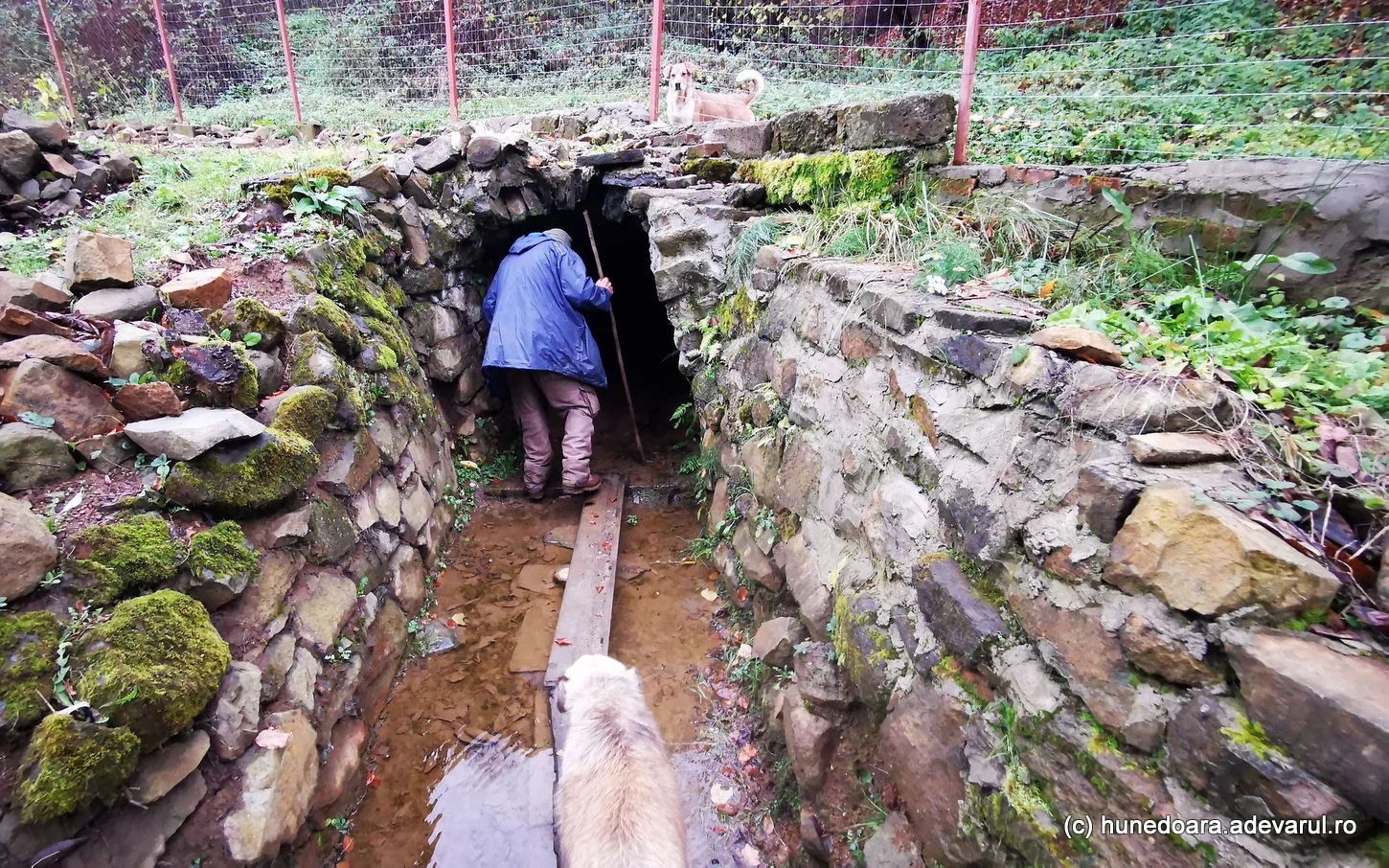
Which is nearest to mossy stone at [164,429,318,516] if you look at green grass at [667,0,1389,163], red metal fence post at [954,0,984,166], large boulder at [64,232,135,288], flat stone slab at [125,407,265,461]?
flat stone slab at [125,407,265,461]

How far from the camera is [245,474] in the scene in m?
2.35

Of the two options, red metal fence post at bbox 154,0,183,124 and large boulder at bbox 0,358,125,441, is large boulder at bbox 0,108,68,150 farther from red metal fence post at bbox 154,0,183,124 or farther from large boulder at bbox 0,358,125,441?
red metal fence post at bbox 154,0,183,124

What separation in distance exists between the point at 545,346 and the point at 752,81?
4.07 m

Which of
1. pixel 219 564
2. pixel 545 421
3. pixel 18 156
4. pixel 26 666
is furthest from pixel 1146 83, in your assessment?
pixel 18 156

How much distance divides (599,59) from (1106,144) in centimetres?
638

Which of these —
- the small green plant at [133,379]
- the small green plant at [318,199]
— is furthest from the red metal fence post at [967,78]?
the small green plant at [133,379]

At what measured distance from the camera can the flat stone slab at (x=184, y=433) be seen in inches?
86.5

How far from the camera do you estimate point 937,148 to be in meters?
3.35

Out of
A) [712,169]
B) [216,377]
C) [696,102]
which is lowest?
[216,377]

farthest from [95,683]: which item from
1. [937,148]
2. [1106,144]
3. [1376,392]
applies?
[1106,144]

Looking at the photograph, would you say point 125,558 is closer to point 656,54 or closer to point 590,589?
point 590,589

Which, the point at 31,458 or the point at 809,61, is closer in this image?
the point at 31,458

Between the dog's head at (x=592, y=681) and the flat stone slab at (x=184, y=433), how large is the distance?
1685 millimetres

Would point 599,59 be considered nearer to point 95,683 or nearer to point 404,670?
point 404,670
